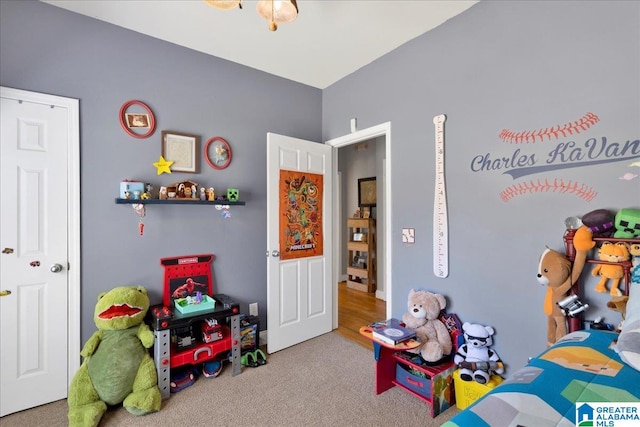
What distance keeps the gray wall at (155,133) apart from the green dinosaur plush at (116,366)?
0.26 meters

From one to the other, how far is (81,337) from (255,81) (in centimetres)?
257

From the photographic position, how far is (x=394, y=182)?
2541 millimetres

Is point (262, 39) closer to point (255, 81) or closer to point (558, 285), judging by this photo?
point (255, 81)

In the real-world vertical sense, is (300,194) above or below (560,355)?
above

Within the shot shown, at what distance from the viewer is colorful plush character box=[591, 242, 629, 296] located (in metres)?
1.38

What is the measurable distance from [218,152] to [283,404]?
2067 millimetres

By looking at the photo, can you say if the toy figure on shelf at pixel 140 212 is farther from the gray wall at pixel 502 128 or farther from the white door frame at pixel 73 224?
the gray wall at pixel 502 128

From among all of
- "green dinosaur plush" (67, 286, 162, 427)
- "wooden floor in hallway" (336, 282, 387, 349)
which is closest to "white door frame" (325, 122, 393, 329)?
"wooden floor in hallway" (336, 282, 387, 349)

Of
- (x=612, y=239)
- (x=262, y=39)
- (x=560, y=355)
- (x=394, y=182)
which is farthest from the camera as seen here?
(x=394, y=182)

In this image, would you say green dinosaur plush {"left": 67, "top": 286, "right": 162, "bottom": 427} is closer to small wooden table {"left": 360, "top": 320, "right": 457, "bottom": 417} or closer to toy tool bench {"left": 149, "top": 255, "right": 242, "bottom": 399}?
toy tool bench {"left": 149, "top": 255, "right": 242, "bottom": 399}

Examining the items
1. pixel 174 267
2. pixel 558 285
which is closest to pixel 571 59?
pixel 558 285

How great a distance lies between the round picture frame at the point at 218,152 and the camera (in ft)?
8.51

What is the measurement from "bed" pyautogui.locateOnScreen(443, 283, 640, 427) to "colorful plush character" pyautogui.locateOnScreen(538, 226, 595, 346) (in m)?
0.35

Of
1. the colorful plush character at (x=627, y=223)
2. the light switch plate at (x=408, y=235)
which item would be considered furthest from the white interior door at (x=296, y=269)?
the colorful plush character at (x=627, y=223)
